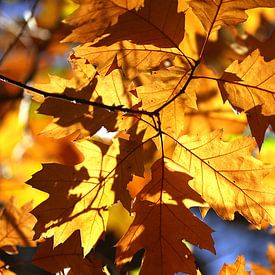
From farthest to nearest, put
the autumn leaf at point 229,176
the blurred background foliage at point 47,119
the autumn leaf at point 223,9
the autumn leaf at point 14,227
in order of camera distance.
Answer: the blurred background foliage at point 47,119 < the autumn leaf at point 14,227 < the autumn leaf at point 229,176 < the autumn leaf at point 223,9

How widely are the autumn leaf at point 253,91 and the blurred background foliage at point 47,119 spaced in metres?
0.19

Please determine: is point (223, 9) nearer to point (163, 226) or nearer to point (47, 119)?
point (163, 226)

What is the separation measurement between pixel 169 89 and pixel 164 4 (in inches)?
6.7

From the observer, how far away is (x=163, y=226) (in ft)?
3.52

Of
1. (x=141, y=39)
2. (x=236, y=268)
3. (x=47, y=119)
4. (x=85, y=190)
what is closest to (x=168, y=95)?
(x=141, y=39)

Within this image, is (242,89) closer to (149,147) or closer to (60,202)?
(60,202)

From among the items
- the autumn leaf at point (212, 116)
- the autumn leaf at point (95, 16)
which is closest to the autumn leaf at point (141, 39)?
the autumn leaf at point (95, 16)

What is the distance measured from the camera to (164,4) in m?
0.93

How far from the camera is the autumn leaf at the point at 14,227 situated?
1247 mm

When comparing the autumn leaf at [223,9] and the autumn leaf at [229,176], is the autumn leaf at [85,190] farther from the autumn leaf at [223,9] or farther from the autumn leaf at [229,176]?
the autumn leaf at [223,9]

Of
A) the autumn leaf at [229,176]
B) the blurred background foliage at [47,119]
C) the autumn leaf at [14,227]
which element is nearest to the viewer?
A: the autumn leaf at [229,176]

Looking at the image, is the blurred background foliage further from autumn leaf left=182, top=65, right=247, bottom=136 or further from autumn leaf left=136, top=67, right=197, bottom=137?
autumn leaf left=136, top=67, right=197, bottom=137

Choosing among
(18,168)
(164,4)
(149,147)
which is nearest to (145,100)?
(164,4)

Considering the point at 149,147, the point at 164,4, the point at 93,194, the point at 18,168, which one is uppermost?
the point at 164,4
